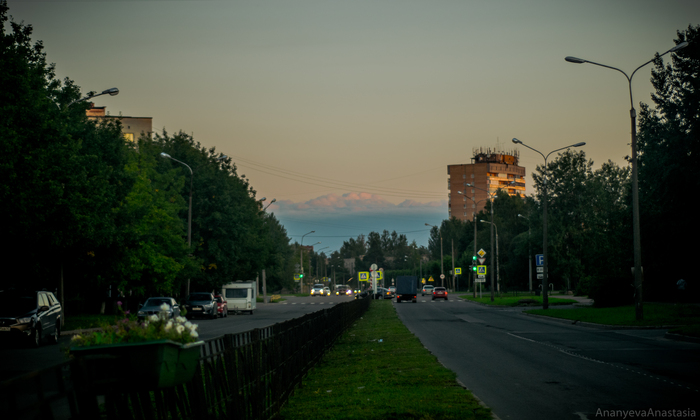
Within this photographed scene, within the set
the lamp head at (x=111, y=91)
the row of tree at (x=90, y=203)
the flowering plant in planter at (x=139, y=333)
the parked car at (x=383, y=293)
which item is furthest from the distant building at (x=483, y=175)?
the flowering plant in planter at (x=139, y=333)

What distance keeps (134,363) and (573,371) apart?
35.3 feet

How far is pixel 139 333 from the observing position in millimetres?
4793

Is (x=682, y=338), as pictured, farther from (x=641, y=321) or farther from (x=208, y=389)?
(x=208, y=389)

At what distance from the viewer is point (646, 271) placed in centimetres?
4866

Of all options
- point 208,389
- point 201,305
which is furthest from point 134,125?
point 208,389

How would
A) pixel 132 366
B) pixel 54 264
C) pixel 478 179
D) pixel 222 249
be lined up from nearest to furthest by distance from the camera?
pixel 132 366 → pixel 54 264 → pixel 222 249 → pixel 478 179

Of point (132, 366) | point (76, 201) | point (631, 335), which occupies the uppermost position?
point (76, 201)

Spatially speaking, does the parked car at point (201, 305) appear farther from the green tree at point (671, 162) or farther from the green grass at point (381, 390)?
the green tree at point (671, 162)

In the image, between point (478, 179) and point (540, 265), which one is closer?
point (540, 265)

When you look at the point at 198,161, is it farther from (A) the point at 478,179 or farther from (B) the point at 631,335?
(A) the point at 478,179

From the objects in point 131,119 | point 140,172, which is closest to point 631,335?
point 140,172

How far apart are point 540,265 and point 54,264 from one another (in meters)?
28.8

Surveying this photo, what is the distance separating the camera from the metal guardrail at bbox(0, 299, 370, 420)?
12.0ft

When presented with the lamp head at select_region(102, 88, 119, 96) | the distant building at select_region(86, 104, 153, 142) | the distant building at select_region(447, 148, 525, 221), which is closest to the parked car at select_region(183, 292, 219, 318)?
the lamp head at select_region(102, 88, 119, 96)
